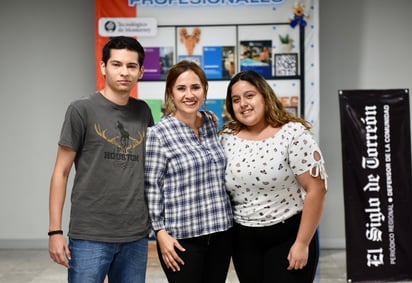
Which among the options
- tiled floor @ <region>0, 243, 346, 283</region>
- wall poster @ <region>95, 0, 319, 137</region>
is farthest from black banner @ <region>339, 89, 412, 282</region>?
wall poster @ <region>95, 0, 319, 137</region>

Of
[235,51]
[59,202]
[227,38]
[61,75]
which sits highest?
[227,38]

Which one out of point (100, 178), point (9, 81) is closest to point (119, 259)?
point (100, 178)

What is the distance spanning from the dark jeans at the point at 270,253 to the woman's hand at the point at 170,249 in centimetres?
25

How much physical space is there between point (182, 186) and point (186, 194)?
0.11 feet

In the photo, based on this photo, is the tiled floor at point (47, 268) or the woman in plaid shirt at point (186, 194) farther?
the tiled floor at point (47, 268)

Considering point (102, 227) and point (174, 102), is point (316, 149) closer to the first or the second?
point (174, 102)

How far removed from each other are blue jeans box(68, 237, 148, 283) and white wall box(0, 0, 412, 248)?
3.02 metres

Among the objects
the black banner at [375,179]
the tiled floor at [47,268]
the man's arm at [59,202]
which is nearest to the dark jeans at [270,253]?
the man's arm at [59,202]

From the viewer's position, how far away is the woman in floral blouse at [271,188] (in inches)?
75.8

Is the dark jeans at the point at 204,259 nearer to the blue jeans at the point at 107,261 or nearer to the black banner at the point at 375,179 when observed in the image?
the blue jeans at the point at 107,261

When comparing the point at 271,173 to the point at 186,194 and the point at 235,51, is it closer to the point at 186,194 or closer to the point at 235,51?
the point at 186,194

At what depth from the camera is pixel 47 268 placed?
A: 425 centimetres

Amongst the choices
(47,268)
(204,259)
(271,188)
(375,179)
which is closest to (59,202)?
(204,259)

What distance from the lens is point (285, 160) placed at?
1.93 m
